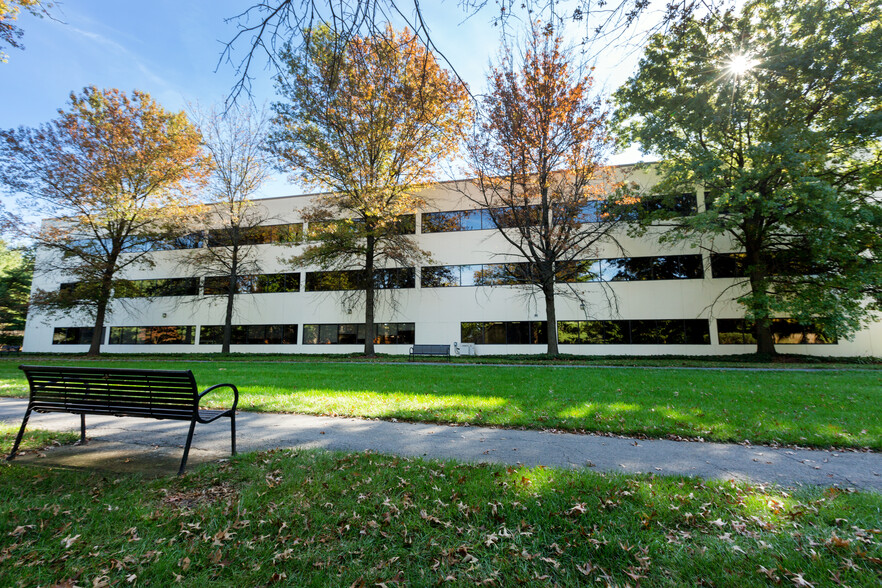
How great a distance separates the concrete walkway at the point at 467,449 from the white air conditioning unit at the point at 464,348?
57.8ft

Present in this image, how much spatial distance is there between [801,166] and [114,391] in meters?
22.3

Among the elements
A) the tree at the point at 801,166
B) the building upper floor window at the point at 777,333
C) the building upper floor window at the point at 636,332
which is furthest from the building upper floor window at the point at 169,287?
the building upper floor window at the point at 777,333

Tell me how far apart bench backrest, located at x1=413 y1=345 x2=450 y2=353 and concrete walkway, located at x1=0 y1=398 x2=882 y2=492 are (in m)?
17.0

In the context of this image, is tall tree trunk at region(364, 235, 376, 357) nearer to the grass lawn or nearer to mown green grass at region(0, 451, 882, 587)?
the grass lawn

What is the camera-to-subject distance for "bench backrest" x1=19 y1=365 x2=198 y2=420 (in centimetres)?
423

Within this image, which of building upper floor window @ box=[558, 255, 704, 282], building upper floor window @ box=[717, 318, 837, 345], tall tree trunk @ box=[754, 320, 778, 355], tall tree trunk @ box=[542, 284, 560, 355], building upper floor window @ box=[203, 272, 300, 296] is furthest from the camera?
building upper floor window @ box=[203, 272, 300, 296]

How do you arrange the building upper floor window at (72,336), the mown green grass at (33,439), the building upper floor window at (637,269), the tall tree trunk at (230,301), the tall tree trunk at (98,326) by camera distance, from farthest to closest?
the building upper floor window at (72,336), the tall tree trunk at (98,326), the tall tree trunk at (230,301), the building upper floor window at (637,269), the mown green grass at (33,439)

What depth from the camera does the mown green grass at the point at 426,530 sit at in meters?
2.34

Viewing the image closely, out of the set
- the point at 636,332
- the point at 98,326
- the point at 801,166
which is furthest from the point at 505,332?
the point at 98,326

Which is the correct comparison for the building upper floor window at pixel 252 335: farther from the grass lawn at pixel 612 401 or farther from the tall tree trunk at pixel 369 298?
the grass lawn at pixel 612 401

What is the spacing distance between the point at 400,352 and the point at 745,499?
74.2 feet

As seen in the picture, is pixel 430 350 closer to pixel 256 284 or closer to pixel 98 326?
pixel 256 284

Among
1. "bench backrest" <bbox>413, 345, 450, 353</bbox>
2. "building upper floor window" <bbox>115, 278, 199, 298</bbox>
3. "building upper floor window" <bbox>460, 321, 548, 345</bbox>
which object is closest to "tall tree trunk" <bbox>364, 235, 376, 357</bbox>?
"bench backrest" <bbox>413, 345, 450, 353</bbox>

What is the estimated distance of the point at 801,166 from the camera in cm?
1541
